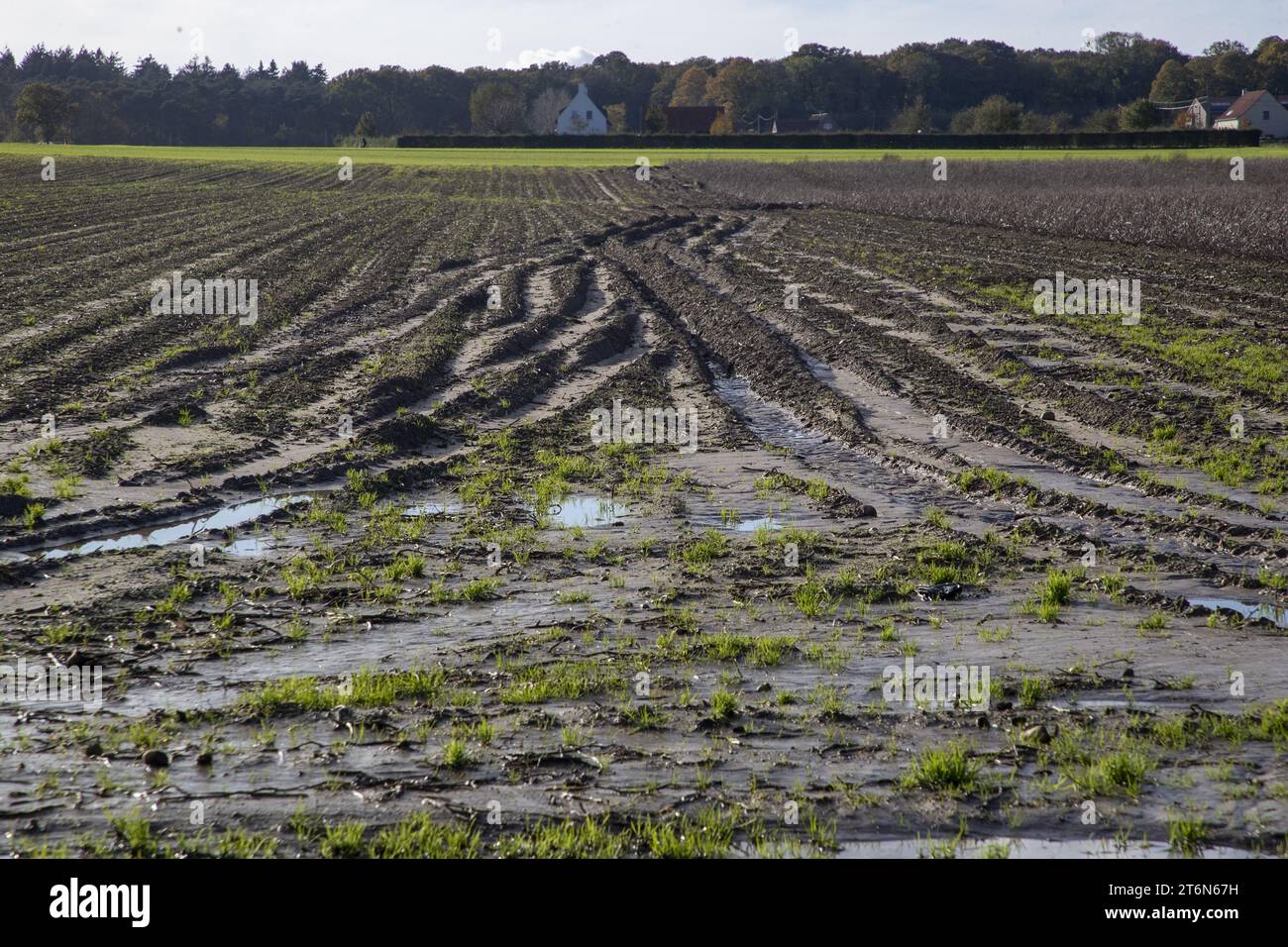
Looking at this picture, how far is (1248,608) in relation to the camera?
775 cm

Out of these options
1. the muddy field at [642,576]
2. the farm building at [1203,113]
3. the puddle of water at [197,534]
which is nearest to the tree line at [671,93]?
the farm building at [1203,113]

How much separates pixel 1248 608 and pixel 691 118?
355 feet

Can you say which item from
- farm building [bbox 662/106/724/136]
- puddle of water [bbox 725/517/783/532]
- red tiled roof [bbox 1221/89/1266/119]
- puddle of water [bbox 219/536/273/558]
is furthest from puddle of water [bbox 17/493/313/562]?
farm building [bbox 662/106/724/136]

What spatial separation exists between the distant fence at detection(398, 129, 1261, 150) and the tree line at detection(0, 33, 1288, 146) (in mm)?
15124

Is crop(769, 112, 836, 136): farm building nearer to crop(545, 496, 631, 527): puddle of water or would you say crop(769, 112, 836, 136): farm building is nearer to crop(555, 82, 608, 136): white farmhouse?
crop(555, 82, 608, 136): white farmhouse

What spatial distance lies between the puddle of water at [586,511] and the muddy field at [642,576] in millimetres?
63

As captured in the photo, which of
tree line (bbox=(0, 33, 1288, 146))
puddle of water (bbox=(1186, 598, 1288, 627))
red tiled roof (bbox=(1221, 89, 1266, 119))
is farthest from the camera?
tree line (bbox=(0, 33, 1288, 146))

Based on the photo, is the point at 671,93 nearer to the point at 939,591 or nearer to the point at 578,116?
the point at 578,116

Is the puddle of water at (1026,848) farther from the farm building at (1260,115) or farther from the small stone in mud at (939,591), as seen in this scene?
the farm building at (1260,115)

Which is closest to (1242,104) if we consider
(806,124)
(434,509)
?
(806,124)

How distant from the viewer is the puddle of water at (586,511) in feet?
32.0

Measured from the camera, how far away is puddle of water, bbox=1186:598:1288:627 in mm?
7559

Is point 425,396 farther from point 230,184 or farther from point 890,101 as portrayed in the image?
point 890,101
